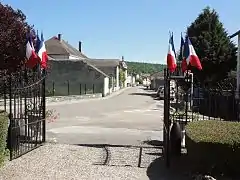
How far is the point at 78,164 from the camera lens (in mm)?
9430

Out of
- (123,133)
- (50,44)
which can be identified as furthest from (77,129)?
(50,44)

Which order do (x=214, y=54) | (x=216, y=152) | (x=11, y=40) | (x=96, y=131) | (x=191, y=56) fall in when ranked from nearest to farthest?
(x=216, y=152), (x=191, y=56), (x=11, y=40), (x=96, y=131), (x=214, y=54)

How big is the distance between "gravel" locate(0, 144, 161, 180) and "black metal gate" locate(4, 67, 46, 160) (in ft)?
1.19

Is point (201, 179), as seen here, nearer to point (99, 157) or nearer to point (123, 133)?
point (99, 157)

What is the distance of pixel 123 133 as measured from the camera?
15742 millimetres

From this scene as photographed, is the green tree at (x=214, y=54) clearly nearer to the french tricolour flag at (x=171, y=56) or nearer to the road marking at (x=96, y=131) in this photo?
the road marking at (x=96, y=131)

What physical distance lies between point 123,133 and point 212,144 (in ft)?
27.3

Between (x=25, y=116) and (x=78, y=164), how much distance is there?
2696 mm

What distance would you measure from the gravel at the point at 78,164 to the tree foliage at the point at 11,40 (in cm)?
526

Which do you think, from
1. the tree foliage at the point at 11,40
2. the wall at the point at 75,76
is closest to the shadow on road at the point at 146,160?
the tree foliage at the point at 11,40

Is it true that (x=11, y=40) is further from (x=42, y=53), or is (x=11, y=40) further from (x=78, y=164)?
(x=78, y=164)

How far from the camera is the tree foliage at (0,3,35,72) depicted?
15.5 m

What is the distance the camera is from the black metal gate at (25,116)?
975 centimetres

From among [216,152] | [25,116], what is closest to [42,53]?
[25,116]
